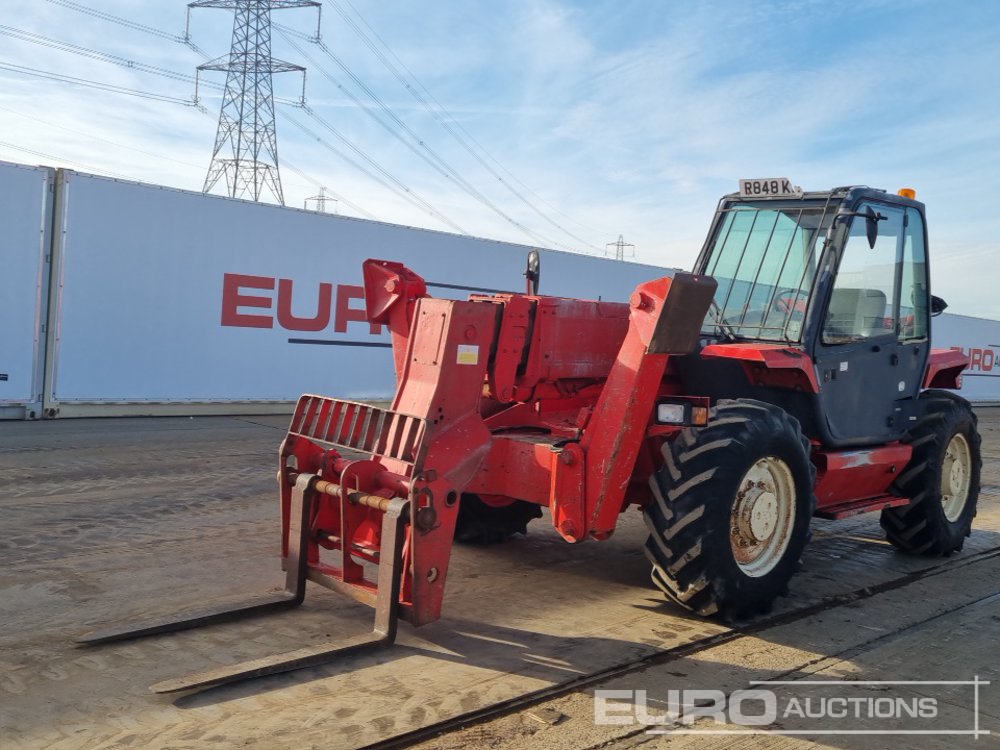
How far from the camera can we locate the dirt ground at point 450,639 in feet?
11.1

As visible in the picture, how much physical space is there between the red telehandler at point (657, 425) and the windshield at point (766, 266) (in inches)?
0.5

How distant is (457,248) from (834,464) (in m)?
10.3

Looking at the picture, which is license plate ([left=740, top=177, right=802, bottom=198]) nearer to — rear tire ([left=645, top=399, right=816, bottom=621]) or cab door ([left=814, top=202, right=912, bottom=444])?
cab door ([left=814, top=202, right=912, bottom=444])

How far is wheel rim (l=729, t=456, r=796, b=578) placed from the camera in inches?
192

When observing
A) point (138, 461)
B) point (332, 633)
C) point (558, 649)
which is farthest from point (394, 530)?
point (138, 461)

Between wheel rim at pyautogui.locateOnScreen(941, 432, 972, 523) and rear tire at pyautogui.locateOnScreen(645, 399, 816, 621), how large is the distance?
244 centimetres

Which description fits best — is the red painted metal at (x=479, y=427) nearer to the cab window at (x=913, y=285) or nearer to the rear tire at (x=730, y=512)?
the rear tire at (x=730, y=512)

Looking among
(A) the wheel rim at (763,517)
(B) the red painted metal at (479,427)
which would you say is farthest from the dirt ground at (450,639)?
(B) the red painted metal at (479,427)

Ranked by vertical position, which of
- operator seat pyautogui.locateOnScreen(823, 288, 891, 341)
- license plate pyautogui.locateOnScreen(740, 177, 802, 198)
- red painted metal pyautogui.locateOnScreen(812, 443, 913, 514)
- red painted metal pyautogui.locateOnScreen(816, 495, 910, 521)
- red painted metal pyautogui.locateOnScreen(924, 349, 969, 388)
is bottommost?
red painted metal pyautogui.locateOnScreen(816, 495, 910, 521)

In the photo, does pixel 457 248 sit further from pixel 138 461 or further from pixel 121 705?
pixel 121 705

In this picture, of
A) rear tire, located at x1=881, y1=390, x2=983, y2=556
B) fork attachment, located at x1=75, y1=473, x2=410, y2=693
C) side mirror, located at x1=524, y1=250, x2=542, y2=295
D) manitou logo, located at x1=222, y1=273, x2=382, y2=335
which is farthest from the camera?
manitou logo, located at x1=222, y1=273, x2=382, y2=335

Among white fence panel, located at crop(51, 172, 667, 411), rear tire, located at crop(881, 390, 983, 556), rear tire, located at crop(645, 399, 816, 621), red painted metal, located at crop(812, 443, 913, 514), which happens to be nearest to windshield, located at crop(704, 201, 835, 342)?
red painted metal, located at crop(812, 443, 913, 514)

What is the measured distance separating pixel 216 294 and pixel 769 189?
28.6ft

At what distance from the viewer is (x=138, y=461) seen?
8.73 meters
